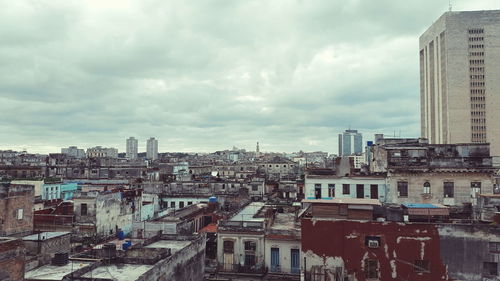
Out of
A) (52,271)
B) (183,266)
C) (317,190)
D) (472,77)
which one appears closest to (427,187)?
(317,190)

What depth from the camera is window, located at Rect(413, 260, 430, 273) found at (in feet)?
91.2

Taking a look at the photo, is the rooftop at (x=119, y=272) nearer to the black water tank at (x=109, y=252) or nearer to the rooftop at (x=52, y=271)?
the black water tank at (x=109, y=252)

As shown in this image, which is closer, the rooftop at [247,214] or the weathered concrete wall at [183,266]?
the weathered concrete wall at [183,266]

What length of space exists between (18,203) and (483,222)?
46320mm

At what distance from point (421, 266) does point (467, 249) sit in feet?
11.1

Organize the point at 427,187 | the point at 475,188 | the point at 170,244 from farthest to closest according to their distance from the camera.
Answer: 1. the point at 427,187
2. the point at 475,188
3. the point at 170,244

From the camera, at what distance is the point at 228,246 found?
3716cm

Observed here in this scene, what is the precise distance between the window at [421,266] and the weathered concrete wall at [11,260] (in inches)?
1040

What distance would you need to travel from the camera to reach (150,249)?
28.7m

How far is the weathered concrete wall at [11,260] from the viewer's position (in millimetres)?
20844

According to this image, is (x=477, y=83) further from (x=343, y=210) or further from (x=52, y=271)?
(x=52, y=271)

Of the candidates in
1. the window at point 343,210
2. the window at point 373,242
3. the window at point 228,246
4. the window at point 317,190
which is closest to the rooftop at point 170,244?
the window at point 228,246

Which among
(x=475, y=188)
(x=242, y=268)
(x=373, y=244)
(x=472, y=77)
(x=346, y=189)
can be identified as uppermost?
(x=472, y=77)

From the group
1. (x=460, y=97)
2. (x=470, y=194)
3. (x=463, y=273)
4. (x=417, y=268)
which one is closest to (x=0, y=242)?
(x=417, y=268)
